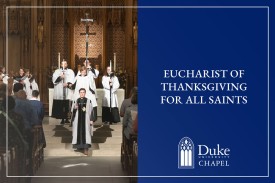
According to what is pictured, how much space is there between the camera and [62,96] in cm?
1079

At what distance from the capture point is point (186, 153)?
5988 millimetres

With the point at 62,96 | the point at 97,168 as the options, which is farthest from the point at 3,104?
the point at 62,96

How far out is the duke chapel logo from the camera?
19.5 ft

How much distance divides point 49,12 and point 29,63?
4.83 ft

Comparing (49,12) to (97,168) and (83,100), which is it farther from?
(97,168)

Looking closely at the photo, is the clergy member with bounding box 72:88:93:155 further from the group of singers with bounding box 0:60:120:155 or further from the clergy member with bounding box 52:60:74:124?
the clergy member with bounding box 52:60:74:124

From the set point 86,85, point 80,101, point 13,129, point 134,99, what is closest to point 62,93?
point 86,85

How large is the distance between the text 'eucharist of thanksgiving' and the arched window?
411 mm

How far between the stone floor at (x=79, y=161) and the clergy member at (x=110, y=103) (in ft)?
0.62

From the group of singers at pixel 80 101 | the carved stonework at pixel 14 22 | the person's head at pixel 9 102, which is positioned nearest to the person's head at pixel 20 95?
the group of singers at pixel 80 101

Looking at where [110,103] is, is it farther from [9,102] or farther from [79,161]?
[9,102]

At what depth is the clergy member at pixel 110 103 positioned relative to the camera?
1026 centimetres

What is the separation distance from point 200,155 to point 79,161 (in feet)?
6.17

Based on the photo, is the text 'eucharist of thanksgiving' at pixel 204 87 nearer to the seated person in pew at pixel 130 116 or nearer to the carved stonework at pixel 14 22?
the seated person in pew at pixel 130 116
